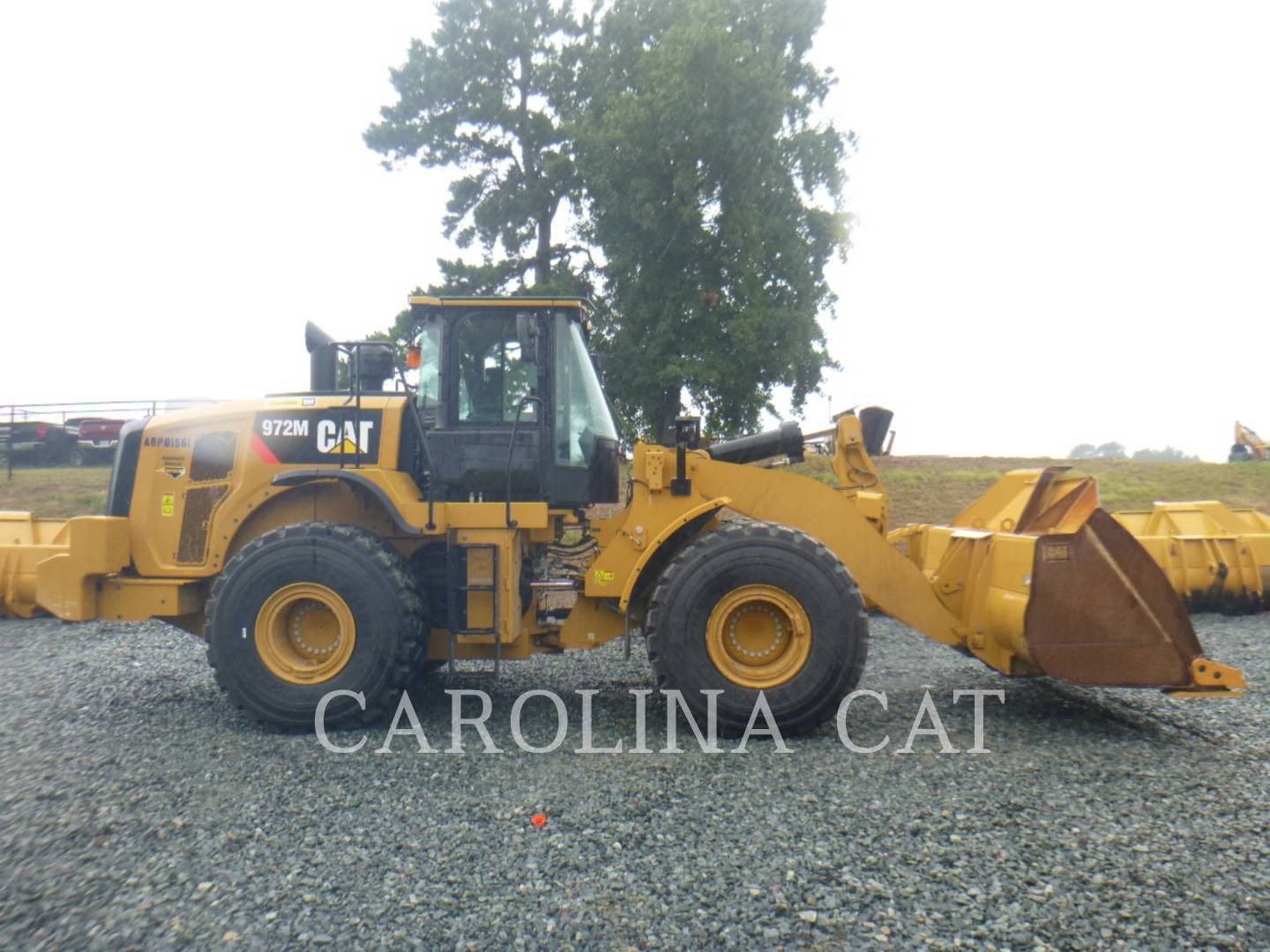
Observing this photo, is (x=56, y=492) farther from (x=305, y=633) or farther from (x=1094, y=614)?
(x=1094, y=614)

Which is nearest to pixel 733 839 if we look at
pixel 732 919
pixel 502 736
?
pixel 732 919

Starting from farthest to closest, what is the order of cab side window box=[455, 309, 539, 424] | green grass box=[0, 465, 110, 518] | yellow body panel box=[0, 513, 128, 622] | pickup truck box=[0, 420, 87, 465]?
pickup truck box=[0, 420, 87, 465], green grass box=[0, 465, 110, 518], cab side window box=[455, 309, 539, 424], yellow body panel box=[0, 513, 128, 622]

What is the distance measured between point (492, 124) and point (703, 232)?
630 cm

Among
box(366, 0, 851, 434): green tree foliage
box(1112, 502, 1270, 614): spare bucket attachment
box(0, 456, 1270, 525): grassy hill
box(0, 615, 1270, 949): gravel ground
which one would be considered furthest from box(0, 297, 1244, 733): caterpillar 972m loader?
box(366, 0, 851, 434): green tree foliage

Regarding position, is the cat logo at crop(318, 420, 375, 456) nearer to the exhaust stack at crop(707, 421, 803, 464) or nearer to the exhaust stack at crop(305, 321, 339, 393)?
the exhaust stack at crop(305, 321, 339, 393)

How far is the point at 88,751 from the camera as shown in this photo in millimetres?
4953

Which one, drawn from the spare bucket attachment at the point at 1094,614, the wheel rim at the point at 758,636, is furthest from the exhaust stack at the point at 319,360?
the spare bucket attachment at the point at 1094,614

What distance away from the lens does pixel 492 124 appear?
2191cm

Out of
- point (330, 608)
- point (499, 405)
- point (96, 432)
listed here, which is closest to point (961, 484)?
point (499, 405)

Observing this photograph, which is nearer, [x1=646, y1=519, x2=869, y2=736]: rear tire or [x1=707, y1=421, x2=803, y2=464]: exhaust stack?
[x1=646, y1=519, x2=869, y2=736]: rear tire

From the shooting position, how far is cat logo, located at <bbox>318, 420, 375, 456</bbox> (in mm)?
5816

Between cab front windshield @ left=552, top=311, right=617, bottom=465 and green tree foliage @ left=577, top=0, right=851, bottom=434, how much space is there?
11831 millimetres

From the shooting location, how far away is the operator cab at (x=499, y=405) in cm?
586

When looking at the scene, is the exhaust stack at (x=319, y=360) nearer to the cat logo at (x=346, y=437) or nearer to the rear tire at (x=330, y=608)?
the cat logo at (x=346, y=437)
